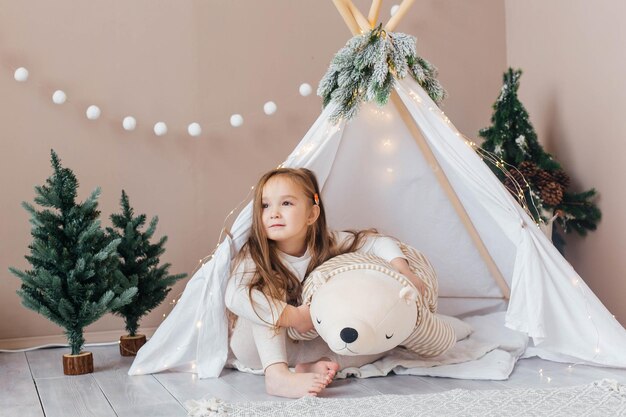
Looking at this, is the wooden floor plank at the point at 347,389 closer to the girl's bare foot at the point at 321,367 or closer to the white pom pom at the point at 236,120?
the girl's bare foot at the point at 321,367

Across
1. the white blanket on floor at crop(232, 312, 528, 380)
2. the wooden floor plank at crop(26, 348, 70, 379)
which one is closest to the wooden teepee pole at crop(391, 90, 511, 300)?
the white blanket on floor at crop(232, 312, 528, 380)

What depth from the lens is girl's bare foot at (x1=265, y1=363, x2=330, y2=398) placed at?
183cm

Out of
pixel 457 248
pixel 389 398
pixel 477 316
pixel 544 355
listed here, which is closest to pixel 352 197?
pixel 457 248

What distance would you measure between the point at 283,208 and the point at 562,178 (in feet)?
3.87

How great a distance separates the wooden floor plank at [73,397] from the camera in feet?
5.80

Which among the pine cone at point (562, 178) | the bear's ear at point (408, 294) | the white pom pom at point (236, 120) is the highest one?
the white pom pom at point (236, 120)

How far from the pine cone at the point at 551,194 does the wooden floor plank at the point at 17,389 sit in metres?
1.80

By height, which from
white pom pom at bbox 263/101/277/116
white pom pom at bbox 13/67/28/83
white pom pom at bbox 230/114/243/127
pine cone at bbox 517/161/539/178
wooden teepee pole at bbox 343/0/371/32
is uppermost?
wooden teepee pole at bbox 343/0/371/32

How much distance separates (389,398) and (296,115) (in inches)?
59.4

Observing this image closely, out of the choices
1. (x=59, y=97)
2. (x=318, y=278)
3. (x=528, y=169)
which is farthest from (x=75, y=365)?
(x=528, y=169)

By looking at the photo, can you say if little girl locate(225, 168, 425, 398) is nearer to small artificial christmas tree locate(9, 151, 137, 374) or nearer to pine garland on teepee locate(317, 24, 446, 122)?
pine garland on teepee locate(317, 24, 446, 122)

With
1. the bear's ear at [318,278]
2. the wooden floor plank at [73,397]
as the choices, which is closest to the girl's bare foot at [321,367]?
the bear's ear at [318,278]

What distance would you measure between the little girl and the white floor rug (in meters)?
0.22

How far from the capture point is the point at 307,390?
1.83 m
